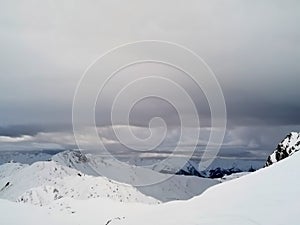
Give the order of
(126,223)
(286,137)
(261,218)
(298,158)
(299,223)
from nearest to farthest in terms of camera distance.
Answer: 1. (299,223)
2. (261,218)
3. (298,158)
4. (126,223)
5. (286,137)

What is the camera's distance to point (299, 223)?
15047 mm

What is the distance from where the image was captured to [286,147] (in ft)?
378

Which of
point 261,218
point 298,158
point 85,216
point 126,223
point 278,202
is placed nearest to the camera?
point 261,218

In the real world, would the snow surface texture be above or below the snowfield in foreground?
above

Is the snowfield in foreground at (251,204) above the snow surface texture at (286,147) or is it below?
below

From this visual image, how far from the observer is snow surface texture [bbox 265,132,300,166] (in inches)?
4459

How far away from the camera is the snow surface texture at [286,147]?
113250 millimetres

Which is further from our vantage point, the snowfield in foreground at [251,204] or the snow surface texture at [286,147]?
the snow surface texture at [286,147]

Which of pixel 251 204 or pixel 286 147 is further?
pixel 286 147

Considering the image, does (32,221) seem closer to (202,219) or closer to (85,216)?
(85,216)

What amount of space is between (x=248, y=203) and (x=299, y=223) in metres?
4.21

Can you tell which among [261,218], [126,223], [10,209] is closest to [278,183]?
[261,218]

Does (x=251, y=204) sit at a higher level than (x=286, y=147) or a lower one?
lower

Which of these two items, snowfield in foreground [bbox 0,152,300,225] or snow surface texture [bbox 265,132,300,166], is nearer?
snowfield in foreground [bbox 0,152,300,225]
